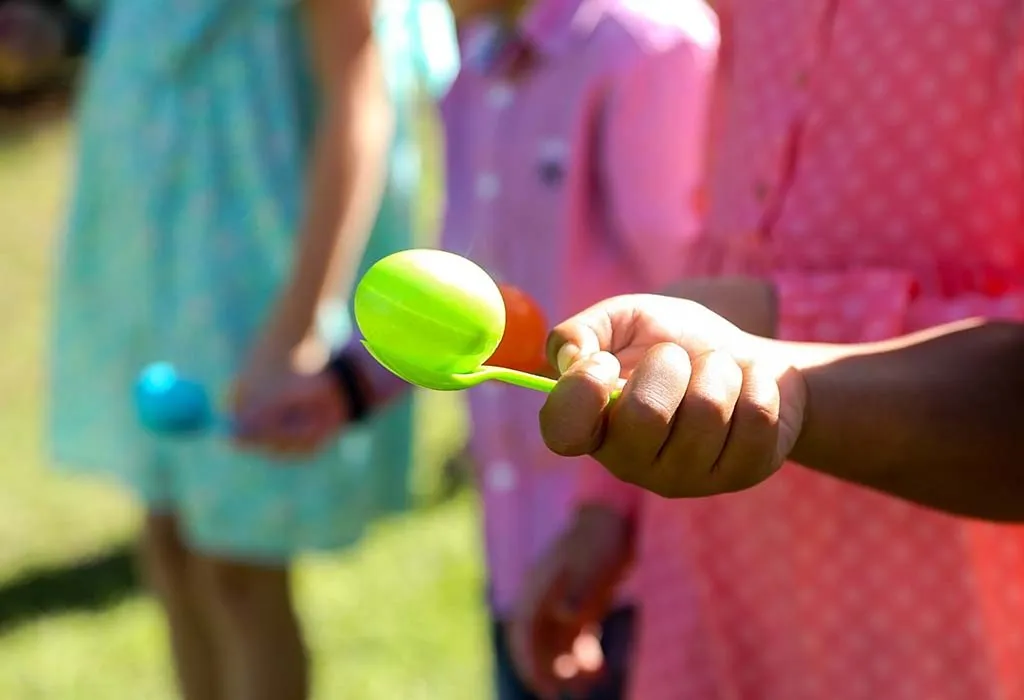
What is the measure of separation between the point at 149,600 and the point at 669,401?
200 centimetres

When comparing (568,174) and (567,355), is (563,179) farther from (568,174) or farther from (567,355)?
(567,355)

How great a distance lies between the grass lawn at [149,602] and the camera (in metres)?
2.10

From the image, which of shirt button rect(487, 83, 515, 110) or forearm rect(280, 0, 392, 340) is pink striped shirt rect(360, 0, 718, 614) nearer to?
shirt button rect(487, 83, 515, 110)

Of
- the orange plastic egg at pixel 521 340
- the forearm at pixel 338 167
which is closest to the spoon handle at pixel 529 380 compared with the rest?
the orange plastic egg at pixel 521 340

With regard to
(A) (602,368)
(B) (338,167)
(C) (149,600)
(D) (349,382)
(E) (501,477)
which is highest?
(A) (602,368)

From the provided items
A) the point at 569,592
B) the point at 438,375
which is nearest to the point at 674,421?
the point at 438,375

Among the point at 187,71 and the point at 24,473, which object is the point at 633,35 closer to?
the point at 187,71

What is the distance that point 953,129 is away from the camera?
2.64ft

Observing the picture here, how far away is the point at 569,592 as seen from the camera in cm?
107

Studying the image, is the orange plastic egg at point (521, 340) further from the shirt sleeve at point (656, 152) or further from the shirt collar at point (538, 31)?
the shirt collar at point (538, 31)

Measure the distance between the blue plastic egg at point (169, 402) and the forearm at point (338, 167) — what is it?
0.50ft

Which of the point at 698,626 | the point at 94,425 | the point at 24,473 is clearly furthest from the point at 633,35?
the point at 24,473

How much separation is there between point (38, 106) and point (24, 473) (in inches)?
176

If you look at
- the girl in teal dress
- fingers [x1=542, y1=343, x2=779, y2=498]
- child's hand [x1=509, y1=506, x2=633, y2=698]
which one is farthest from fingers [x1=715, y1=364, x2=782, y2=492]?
the girl in teal dress
